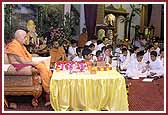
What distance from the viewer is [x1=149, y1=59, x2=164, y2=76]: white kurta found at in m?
3.82

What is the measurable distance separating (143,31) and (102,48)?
358mm

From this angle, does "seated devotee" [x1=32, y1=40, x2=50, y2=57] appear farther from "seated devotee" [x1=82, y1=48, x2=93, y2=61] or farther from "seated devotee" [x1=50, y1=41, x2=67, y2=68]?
"seated devotee" [x1=82, y1=48, x2=93, y2=61]

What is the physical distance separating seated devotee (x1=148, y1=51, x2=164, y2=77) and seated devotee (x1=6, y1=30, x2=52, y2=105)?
0.80m

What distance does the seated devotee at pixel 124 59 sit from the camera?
13.1 ft

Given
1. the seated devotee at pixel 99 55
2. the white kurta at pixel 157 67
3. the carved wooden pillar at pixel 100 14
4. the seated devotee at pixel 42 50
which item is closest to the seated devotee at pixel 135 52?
the white kurta at pixel 157 67

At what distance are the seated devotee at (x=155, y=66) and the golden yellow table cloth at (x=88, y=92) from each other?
9.8 inches

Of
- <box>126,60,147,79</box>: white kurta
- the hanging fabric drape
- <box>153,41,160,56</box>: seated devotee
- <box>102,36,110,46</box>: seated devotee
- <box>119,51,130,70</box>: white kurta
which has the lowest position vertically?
<box>126,60,147,79</box>: white kurta

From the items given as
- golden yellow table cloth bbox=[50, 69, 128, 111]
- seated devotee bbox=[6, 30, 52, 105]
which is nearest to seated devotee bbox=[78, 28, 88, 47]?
golden yellow table cloth bbox=[50, 69, 128, 111]

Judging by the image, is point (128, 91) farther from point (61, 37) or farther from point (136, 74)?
point (61, 37)

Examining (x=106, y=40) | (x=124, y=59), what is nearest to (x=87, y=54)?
(x=106, y=40)

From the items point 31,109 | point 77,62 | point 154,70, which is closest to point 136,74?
point 154,70

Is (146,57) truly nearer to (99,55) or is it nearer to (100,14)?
(99,55)

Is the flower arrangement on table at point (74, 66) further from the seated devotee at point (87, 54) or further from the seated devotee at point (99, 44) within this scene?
the seated devotee at point (99, 44)

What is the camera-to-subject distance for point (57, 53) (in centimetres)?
393
